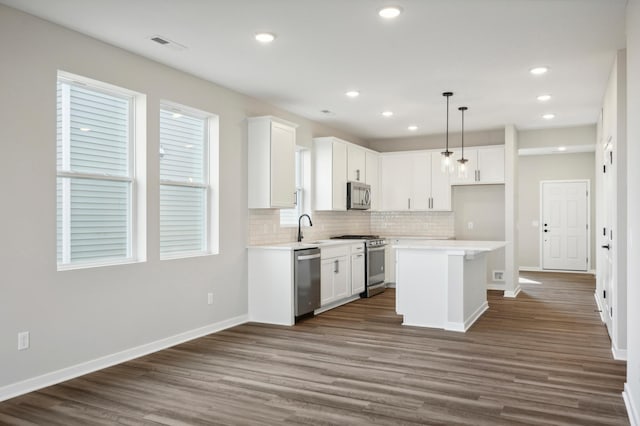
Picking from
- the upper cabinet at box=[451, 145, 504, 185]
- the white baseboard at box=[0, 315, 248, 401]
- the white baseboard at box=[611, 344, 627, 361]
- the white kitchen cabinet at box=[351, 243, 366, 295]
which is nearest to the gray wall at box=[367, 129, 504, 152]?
the upper cabinet at box=[451, 145, 504, 185]

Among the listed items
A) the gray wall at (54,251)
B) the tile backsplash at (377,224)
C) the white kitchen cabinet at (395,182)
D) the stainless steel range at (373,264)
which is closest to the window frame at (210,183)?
the gray wall at (54,251)

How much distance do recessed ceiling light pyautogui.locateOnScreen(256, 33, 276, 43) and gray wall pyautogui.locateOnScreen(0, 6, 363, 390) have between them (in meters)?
1.20

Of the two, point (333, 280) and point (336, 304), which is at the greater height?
point (333, 280)

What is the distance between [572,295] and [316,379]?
5.71m

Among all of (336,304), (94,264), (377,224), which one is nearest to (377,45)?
(94,264)

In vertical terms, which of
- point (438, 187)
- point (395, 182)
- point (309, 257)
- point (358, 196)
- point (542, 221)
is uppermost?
point (395, 182)

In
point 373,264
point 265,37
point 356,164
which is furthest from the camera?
point 356,164

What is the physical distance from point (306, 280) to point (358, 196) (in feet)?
8.53

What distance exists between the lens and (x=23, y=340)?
11.7ft

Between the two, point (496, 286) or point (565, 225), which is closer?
point (496, 286)

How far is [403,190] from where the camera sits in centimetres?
897

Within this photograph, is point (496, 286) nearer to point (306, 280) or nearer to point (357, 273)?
point (357, 273)

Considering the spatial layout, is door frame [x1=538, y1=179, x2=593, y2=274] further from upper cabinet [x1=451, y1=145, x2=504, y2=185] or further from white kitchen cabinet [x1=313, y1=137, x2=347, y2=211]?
white kitchen cabinet [x1=313, y1=137, x2=347, y2=211]

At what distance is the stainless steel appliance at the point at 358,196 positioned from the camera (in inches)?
314
